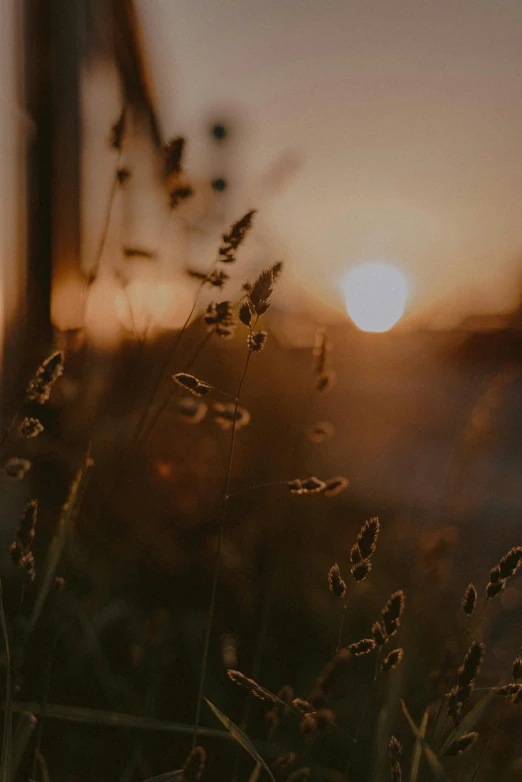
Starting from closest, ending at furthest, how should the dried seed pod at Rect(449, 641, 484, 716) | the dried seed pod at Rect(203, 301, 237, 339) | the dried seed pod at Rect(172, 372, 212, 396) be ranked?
the dried seed pod at Rect(449, 641, 484, 716) < the dried seed pod at Rect(172, 372, 212, 396) < the dried seed pod at Rect(203, 301, 237, 339)

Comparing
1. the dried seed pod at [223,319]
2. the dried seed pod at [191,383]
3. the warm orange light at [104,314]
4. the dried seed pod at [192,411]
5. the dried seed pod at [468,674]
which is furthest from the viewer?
the warm orange light at [104,314]

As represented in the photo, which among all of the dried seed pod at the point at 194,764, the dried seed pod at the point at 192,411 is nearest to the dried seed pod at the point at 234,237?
the dried seed pod at the point at 192,411

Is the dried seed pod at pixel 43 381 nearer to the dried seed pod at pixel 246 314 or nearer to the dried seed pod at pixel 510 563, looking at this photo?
the dried seed pod at pixel 246 314

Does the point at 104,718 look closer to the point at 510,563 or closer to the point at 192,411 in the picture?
the point at 192,411

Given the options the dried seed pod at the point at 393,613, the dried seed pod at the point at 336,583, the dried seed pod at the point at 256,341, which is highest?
the dried seed pod at the point at 256,341

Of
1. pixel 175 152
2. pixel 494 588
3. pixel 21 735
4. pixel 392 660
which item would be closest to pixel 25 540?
pixel 21 735

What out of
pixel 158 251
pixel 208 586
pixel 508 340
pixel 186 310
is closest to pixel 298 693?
pixel 208 586

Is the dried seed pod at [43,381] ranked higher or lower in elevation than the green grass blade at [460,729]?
Answer: higher

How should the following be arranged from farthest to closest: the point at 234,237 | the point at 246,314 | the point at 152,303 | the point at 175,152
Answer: the point at 152,303 → the point at 175,152 → the point at 234,237 → the point at 246,314

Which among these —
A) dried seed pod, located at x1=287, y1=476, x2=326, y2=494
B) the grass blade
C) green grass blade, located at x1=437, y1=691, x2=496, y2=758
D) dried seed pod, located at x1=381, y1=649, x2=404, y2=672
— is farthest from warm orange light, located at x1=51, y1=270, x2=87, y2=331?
green grass blade, located at x1=437, y1=691, x2=496, y2=758

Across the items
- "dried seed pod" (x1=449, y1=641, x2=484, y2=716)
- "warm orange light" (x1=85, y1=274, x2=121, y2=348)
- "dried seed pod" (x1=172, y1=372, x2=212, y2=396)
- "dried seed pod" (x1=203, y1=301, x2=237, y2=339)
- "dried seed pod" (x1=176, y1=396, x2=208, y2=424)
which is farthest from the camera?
"warm orange light" (x1=85, y1=274, x2=121, y2=348)

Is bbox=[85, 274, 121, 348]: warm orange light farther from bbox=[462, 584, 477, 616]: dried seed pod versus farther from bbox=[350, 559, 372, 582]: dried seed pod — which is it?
bbox=[462, 584, 477, 616]: dried seed pod

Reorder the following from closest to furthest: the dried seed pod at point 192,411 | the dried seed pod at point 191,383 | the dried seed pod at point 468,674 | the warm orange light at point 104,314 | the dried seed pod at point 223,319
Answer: the dried seed pod at point 468,674
the dried seed pod at point 191,383
the dried seed pod at point 223,319
the dried seed pod at point 192,411
the warm orange light at point 104,314

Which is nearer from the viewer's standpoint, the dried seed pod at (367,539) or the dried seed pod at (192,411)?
the dried seed pod at (367,539)
